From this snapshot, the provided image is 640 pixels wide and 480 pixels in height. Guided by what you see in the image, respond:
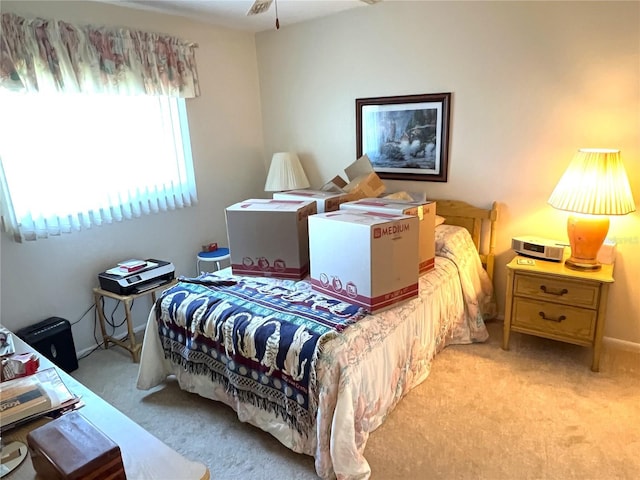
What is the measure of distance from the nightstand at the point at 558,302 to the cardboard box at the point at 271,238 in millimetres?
1296

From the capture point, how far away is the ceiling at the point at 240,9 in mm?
2877

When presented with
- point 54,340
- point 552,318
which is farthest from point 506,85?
point 54,340

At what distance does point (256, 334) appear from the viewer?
193cm

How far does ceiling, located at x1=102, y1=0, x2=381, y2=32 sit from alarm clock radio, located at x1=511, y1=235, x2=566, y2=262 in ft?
6.31

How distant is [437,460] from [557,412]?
29.1 inches

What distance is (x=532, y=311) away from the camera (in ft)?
8.45

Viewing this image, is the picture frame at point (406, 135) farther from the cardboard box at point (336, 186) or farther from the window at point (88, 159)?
the window at point (88, 159)

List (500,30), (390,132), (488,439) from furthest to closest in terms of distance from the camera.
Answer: (390,132)
(500,30)
(488,439)

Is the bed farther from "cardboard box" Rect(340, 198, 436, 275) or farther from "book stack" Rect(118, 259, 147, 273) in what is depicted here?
"book stack" Rect(118, 259, 147, 273)

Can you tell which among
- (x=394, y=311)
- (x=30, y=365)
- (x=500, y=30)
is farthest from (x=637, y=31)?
(x=30, y=365)

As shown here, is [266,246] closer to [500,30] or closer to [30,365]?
[30,365]

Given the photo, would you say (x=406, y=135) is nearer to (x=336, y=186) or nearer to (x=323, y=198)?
(x=336, y=186)

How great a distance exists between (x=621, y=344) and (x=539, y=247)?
851 millimetres

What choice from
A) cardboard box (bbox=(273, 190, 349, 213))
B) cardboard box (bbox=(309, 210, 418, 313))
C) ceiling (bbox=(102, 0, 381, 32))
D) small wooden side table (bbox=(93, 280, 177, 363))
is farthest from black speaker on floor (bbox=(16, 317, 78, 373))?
ceiling (bbox=(102, 0, 381, 32))
